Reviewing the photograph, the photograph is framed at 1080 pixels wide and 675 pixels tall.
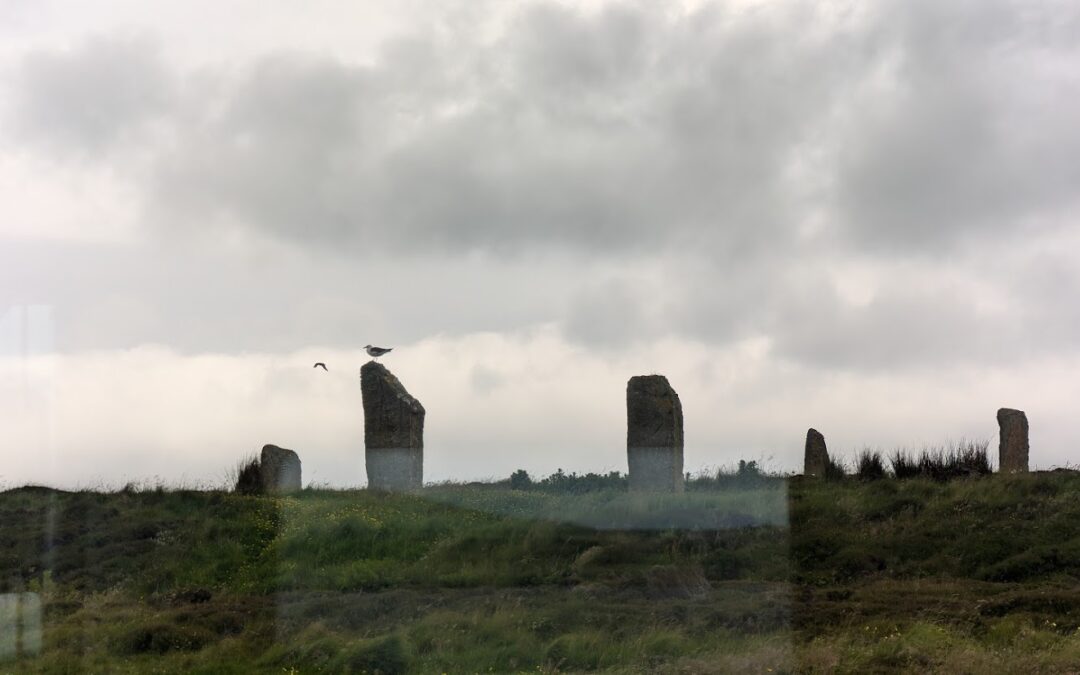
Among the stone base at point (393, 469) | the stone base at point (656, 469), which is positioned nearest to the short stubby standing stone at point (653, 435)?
the stone base at point (656, 469)

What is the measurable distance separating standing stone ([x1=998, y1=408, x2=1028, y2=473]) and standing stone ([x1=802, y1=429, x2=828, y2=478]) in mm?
3964

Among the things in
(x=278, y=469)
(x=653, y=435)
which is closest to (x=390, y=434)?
(x=278, y=469)

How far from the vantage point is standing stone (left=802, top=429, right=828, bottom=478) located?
31.8 meters

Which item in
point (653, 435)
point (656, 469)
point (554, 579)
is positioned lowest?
point (554, 579)

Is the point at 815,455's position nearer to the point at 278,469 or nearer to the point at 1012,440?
the point at 1012,440

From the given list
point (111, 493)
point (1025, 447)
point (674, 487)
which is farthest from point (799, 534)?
point (111, 493)

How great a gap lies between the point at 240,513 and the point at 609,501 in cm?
757

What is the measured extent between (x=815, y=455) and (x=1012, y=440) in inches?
175

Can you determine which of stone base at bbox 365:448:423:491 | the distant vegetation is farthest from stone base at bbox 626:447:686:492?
stone base at bbox 365:448:423:491

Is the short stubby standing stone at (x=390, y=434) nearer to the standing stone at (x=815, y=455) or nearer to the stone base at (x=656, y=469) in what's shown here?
the stone base at (x=656, y=469)

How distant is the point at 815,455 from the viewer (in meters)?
32.2

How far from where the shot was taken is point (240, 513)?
28016 mm

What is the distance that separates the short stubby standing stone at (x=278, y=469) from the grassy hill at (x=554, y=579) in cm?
248

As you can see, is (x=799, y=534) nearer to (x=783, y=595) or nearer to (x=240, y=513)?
(x=783, y=595)
